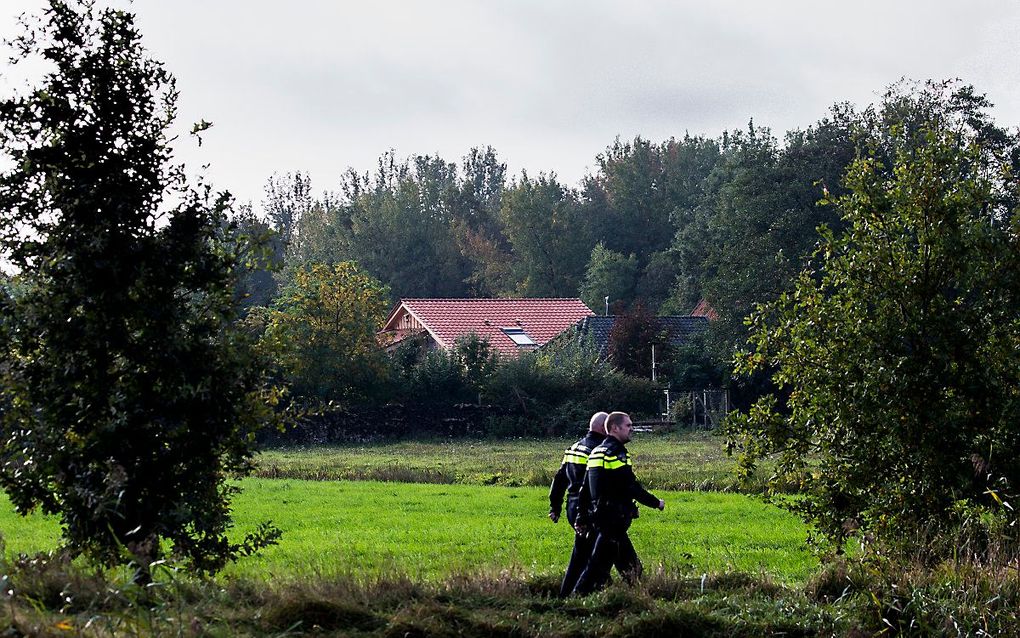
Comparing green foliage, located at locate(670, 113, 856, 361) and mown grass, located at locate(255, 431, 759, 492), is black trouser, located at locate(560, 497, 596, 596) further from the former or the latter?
green foliage, located at locate(670, 113, 856, 361)

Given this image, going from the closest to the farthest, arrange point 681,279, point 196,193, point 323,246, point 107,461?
point 107,461 → point 196,193 → point 681,279 → point 323,246

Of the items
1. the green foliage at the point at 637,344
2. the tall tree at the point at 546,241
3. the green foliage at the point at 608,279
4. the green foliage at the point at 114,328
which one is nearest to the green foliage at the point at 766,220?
the green foliage at the point at 637,344

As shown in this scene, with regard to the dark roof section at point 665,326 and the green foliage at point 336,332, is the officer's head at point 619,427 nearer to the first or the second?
the green foliage at point 336,332

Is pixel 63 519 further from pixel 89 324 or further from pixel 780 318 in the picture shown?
pixel 780 318

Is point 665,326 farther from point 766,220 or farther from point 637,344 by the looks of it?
point 766,220

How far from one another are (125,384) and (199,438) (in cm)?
78

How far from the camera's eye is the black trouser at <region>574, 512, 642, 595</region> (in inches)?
450

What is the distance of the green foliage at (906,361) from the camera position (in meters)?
12.2

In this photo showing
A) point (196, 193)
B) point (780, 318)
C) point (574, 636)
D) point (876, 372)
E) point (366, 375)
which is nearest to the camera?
point (574, 636)

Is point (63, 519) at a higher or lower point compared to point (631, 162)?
lower

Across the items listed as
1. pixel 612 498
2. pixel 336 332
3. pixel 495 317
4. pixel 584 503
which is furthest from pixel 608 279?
pixel 612 498

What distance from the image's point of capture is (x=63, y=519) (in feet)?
35.5

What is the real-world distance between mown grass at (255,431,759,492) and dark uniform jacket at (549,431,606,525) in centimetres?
1126

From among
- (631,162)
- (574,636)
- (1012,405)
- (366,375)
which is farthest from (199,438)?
(631,162)
